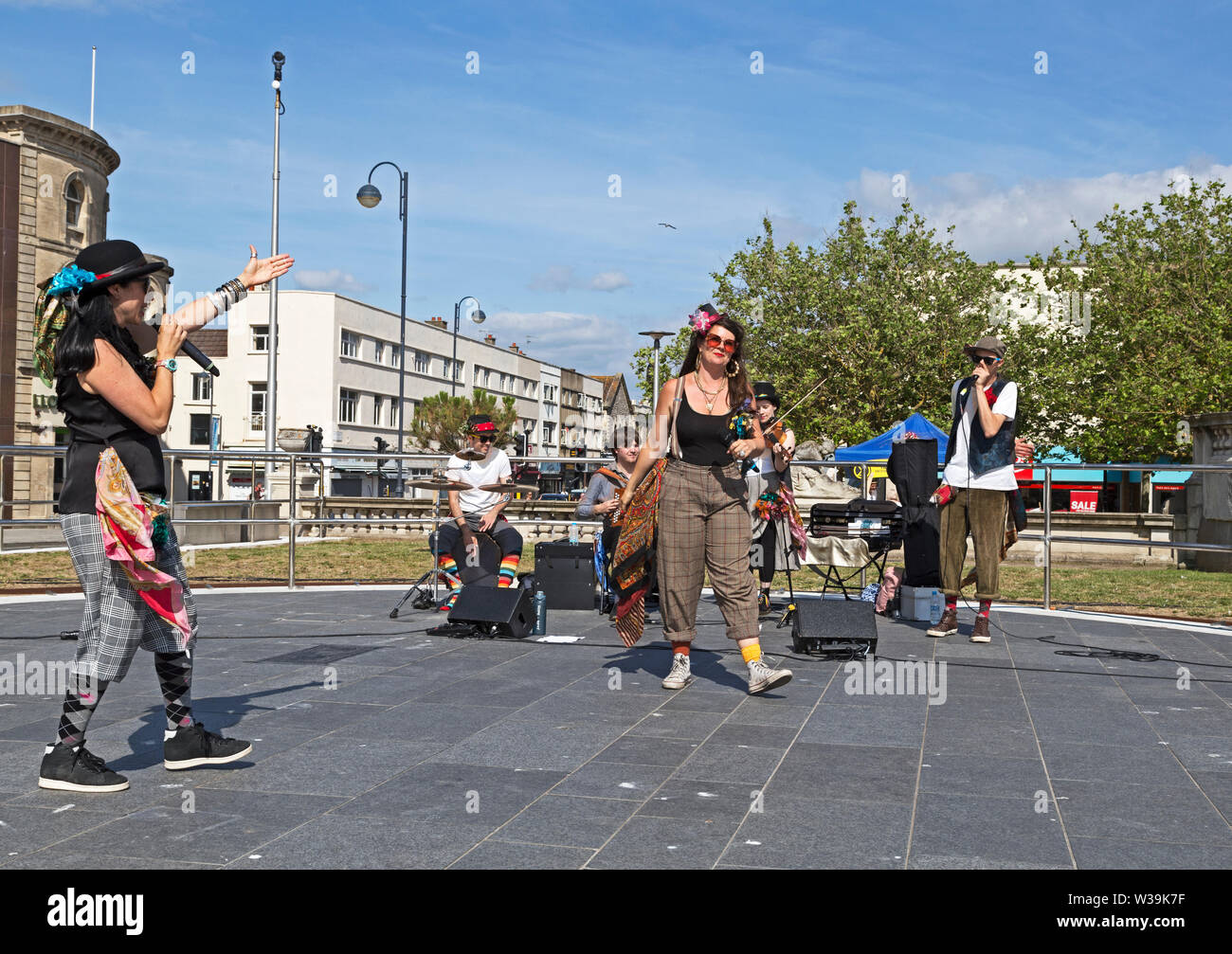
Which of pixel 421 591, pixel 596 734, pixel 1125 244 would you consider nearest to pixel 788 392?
pixel 1125 244

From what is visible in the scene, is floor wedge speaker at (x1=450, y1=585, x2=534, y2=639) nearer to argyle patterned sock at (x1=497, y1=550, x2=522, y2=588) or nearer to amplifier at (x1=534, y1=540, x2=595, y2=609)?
argyle patterned sock at (x1=497, y1=550, x2=522, y2=588)

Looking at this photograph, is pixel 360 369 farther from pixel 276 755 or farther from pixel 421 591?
pixel 276 755

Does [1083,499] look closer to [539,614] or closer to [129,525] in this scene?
[539,614]

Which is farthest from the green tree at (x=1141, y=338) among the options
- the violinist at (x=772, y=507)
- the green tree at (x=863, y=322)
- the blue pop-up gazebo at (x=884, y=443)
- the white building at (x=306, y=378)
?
the white building at (x=306, y=378)

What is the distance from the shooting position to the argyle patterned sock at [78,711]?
413cm

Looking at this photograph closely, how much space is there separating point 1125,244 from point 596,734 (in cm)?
3285

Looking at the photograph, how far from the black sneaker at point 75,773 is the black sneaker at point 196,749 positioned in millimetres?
287

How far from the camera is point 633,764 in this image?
463cm

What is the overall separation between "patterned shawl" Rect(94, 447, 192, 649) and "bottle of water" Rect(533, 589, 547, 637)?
4547 mm

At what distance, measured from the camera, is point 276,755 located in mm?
4695

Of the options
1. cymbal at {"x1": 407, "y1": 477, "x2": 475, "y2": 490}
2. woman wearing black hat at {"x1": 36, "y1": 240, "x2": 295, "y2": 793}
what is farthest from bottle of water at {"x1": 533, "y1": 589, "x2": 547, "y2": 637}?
woman wearing black hat at {"x1": 36, "y1": 240, "x2": 295, "y2": 793}

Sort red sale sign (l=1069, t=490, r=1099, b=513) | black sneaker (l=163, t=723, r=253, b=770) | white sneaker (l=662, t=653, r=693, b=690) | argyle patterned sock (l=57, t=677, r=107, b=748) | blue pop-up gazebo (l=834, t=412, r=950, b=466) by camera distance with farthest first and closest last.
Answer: red sale sign (l=1069, t=490, r=1099, b=513) → blue pop-up gazebo (l=834, t=412, r=950, b=466) → white sneaker (l=662, t=653, r=693, b=690) → black sneaker (l=163, t=723, r=253, b=770) → argyle patterned sock (l=57, t=677, r=107, b=748)

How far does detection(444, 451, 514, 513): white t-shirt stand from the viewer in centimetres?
960
